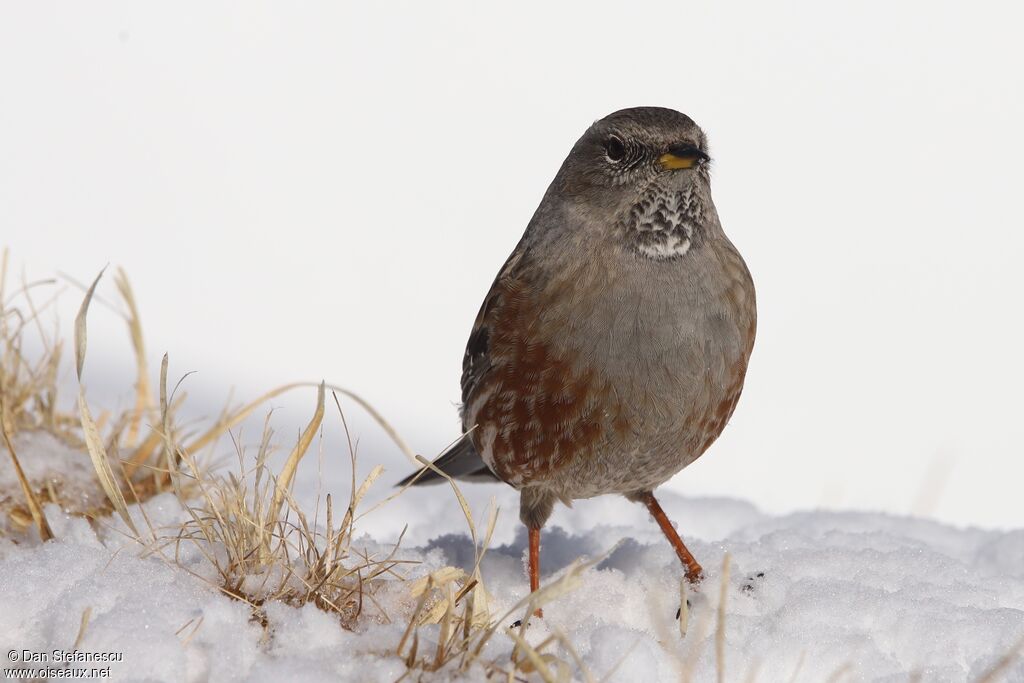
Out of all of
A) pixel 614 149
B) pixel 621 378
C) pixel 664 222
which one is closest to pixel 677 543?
pixel 621 378

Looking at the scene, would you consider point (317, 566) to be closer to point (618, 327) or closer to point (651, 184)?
point (618, 327)

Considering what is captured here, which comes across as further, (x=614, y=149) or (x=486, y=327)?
(x=486, y=327)

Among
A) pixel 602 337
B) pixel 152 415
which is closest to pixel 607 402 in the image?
pixel 602 337

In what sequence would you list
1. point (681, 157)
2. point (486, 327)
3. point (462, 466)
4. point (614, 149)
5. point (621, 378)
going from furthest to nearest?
point (462, 466)
point (486, 327)
point (614, 149)
point (681, 157)
point (621, 378)

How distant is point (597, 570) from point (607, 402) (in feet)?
2.20

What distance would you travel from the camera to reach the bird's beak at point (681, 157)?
3701mm

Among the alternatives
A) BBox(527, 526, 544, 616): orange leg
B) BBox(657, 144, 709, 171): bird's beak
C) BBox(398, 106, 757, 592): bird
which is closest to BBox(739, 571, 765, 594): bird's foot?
BBox(398, 106, 757, 592): bird

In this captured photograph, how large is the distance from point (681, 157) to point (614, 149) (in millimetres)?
263

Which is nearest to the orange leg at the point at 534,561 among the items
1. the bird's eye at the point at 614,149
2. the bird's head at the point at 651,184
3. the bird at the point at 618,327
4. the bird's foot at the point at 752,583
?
the bird at the point at 618,327

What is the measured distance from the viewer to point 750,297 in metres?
3.90

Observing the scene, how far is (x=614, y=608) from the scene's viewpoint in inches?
143

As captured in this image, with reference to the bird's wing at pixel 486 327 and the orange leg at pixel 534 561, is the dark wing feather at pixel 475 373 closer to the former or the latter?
the bird's wing at pixel 486 327

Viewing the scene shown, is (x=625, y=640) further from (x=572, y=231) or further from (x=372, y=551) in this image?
(x=572, y=231)

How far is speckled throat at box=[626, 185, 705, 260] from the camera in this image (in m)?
3.71
